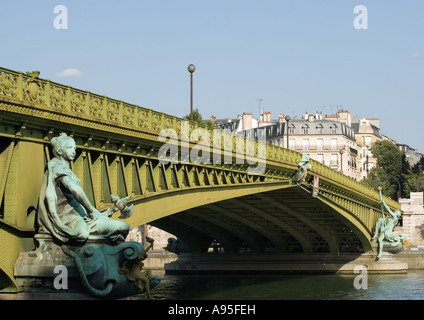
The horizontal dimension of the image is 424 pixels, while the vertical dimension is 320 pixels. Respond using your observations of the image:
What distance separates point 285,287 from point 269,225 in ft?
31.9

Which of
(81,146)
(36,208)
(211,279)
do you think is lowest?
(211,279)

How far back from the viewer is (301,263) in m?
73.8

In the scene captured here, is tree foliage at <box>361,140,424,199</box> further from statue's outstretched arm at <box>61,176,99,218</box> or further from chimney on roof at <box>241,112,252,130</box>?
statue's outstretched arm at <box>61,176,99,218</box>

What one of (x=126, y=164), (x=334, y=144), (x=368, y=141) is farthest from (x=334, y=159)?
(x=126, y=164)

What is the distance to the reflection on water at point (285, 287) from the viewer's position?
179 feet

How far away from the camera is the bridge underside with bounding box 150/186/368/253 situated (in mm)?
59219

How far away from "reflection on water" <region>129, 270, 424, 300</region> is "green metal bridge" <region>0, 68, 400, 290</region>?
5327 millimetres

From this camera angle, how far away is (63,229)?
23.5 m

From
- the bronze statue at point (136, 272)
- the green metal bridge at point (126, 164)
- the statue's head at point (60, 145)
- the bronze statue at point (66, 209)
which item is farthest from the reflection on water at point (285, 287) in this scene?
the statue's head at point (60, 145)

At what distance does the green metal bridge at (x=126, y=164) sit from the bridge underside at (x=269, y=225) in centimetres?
26

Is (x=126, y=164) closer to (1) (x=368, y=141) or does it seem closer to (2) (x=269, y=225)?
(2) (x=269, y=225)
